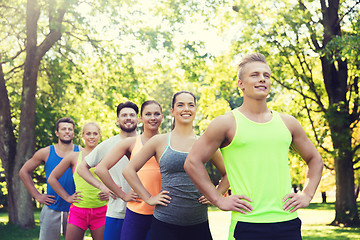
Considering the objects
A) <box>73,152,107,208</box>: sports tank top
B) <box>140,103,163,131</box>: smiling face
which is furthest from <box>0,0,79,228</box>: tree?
<box>140,103,163,131</box>: smiling face

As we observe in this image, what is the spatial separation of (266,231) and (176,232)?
4.05 ft

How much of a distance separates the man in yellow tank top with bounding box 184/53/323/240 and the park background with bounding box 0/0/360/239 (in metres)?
12.8

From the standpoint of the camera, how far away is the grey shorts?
722 centimetres

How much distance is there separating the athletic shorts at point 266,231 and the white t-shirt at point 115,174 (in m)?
2.80

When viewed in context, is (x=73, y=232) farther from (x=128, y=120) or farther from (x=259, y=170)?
(x=259, y=170)

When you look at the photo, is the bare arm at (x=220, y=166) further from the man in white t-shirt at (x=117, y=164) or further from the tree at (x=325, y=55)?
the tree at (x=325, y=55)

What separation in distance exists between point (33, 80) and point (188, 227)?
13.9 m

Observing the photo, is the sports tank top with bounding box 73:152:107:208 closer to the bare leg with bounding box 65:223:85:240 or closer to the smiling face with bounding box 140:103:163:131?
the bare leg with bounding box 65:223:85:240

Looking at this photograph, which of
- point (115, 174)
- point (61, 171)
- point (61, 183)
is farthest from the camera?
point (61, 183)

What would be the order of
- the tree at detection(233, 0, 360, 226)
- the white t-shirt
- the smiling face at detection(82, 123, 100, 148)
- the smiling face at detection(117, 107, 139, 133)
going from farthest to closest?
the tree at detection(233, 0, 360, 226) → the smiling face at detection(82, 123, 100, 148) → the smiling face at detection(117, 107, 139, 133) → the white t-shirt

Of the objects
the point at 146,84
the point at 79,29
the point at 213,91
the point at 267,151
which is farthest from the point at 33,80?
the point at 267,151

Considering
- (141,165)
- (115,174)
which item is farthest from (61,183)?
(141,165)

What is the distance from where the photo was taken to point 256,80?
11.2 feet

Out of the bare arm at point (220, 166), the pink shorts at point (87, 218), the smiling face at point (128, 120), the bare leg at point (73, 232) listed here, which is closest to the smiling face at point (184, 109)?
the bare arm at point (220, 166)
